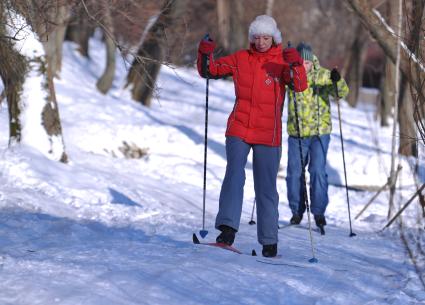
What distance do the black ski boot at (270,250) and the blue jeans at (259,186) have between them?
0.03 meters

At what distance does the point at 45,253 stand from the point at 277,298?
1800 millimetres

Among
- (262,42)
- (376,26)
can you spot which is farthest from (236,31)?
(262,42)

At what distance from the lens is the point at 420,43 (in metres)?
6.29

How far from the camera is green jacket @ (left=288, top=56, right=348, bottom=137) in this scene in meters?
9.63

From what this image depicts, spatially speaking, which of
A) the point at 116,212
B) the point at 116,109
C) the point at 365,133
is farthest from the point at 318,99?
the point at 365,133

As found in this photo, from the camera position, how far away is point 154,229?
875cm

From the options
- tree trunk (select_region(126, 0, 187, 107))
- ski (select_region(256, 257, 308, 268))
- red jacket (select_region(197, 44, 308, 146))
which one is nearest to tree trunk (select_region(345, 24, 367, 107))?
tree trunk (select_region(126, 0, 187, 107))

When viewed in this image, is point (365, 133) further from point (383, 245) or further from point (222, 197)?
point (222, 197)

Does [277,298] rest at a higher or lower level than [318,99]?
lower

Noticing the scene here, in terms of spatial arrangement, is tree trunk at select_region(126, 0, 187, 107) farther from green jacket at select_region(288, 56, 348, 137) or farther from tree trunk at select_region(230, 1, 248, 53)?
tree trunk at select_region(230, 1, 248, 53)

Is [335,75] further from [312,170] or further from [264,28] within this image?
[264,28]

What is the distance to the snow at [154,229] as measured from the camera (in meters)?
5.53

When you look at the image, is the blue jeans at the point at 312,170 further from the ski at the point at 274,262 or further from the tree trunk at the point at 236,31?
the tree trunk at the point at 236,31

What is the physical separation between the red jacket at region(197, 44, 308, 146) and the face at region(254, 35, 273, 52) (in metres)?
0.04
